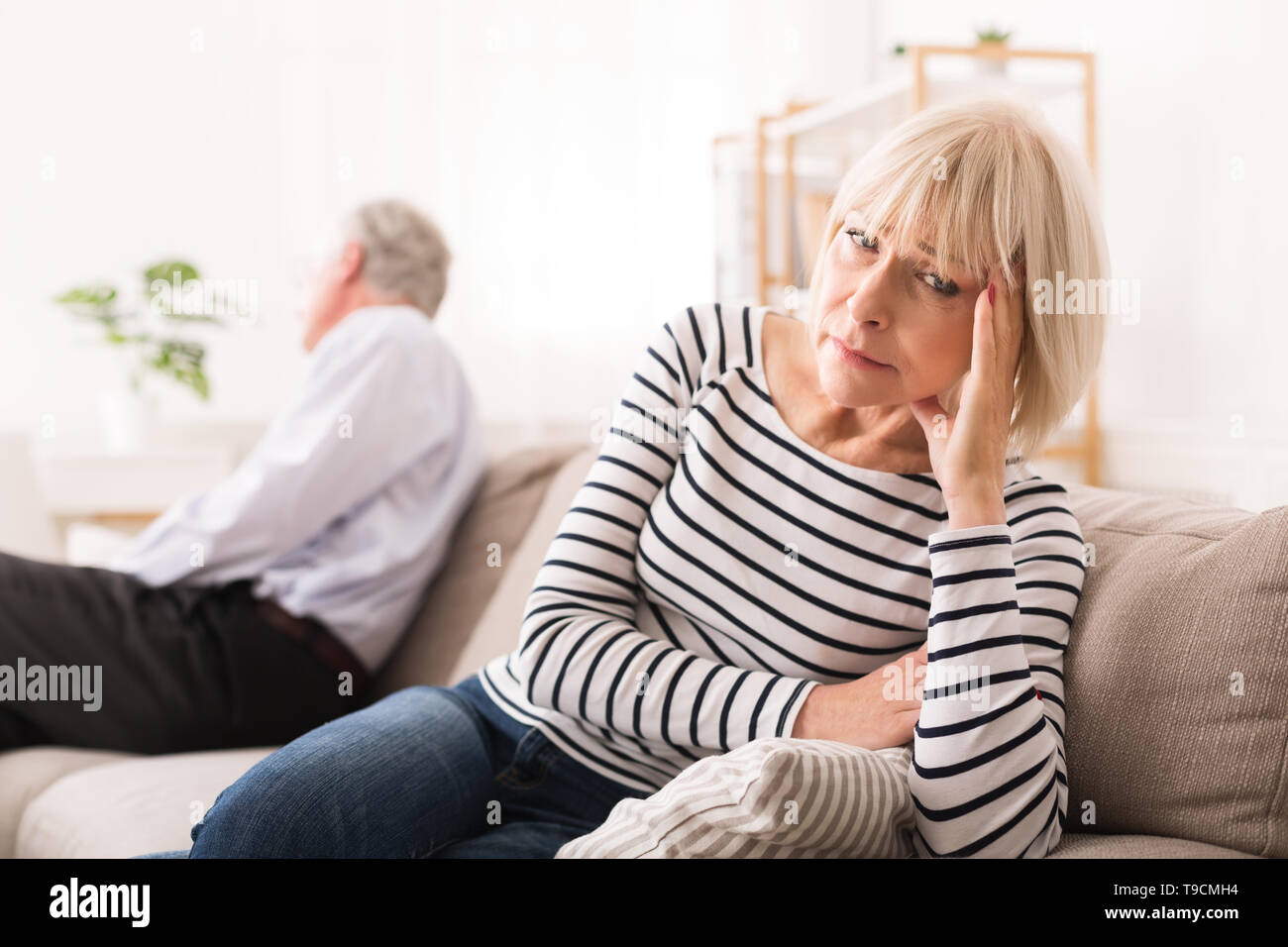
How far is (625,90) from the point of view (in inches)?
126

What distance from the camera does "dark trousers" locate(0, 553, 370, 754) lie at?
1.50m

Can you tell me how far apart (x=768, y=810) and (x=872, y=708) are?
0.59ft

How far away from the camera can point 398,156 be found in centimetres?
318

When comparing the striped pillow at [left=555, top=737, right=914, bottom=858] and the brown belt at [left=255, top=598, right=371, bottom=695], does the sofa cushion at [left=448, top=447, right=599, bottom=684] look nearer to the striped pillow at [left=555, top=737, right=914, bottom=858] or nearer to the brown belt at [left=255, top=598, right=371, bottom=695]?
the brown belt at [left=255, top=598, right=371, bottom=695]

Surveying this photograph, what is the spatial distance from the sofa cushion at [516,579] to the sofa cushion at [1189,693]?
2.22ft

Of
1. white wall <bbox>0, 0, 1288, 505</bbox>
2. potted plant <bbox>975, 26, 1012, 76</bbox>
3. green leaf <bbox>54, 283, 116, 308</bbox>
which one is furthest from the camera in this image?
white wall <bbox>0, 0, 1288, 505</bbox>

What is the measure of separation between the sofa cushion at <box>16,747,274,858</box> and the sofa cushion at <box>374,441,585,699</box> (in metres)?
0.25

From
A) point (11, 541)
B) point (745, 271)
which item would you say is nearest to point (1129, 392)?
point (745, 271)

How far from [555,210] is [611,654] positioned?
2436 mm

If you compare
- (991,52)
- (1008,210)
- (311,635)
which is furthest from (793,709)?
(991,52)

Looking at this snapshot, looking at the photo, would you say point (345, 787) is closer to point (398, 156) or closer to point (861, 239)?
point (861, 239)

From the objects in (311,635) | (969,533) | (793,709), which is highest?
(969,533)

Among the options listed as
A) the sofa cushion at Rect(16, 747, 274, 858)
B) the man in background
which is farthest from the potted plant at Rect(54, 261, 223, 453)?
the sofa cushion at Rect(16, 747, 274, 858)
